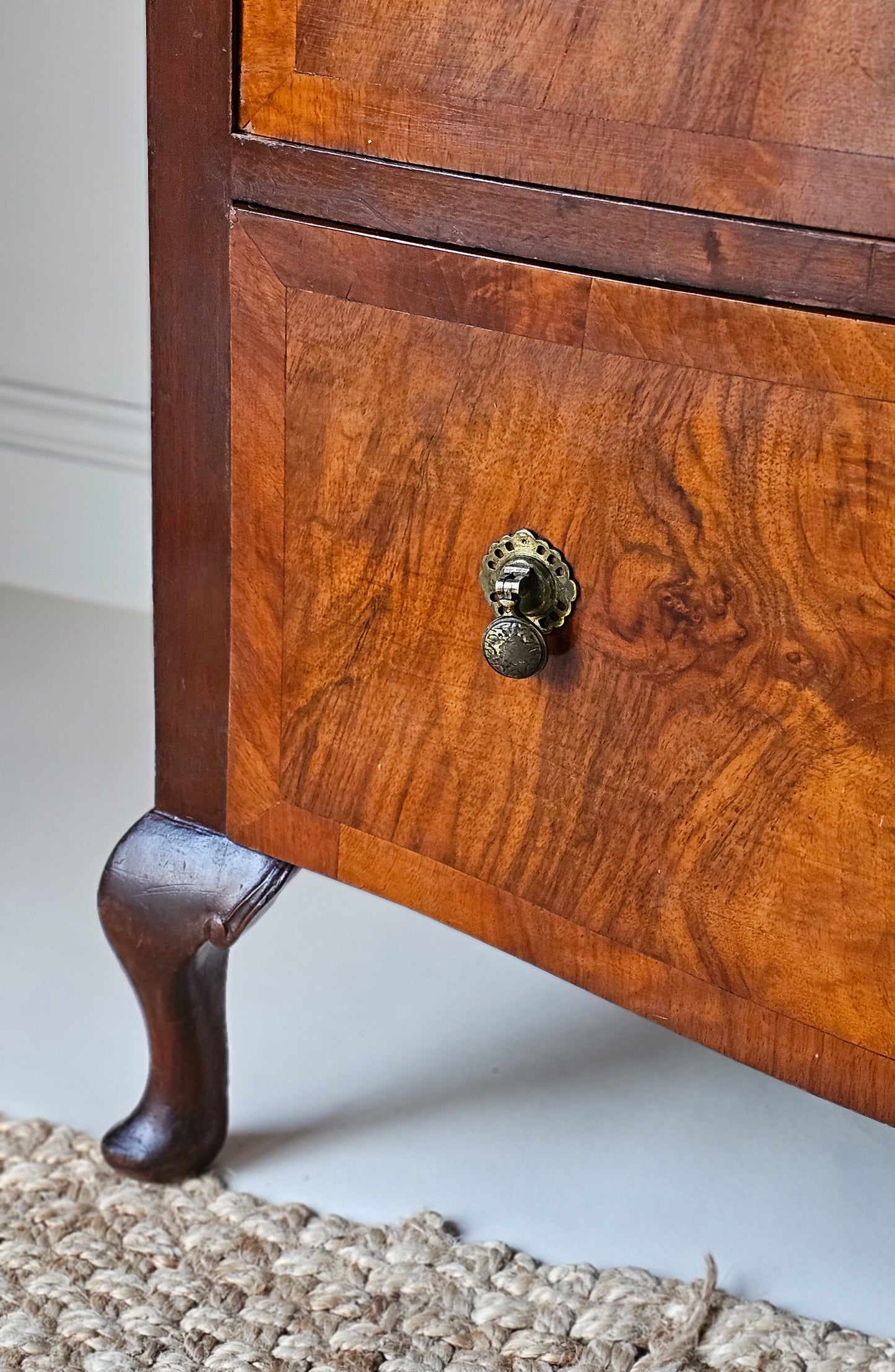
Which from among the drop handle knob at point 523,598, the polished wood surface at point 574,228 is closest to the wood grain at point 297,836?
the drop handle knob at point 523,598

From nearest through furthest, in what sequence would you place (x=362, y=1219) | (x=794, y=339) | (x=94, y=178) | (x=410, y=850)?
(x=794, y=339) < (x=410, y=850) < (x=362, y=1219) < (x=94, y=178)

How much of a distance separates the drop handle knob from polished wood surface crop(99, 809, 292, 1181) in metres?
0.18

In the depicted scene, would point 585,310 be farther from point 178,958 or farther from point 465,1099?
point 465,1099

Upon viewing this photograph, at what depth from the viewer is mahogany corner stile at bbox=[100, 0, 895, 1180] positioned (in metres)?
0.43

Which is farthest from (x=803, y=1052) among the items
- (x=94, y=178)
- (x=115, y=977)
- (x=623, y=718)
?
(x=94, y=178)

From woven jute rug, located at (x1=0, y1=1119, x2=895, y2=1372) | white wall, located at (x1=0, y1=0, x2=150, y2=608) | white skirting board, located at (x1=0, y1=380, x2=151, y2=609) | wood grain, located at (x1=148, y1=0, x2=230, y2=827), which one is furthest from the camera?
white skirting board, located at (x1=0, y1=380, x2=151, y2=609)

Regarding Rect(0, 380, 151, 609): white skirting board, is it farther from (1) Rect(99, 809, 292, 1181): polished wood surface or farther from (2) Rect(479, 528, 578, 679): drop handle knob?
(2) Rect(479, 528, 578, 679): drop handle knob

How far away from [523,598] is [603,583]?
0.09 ft

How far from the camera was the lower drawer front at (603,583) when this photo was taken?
1.47 ft

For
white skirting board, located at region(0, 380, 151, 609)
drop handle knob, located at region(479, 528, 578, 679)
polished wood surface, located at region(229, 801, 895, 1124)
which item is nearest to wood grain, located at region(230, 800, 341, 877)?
polished wood surface, located at region(229, 801, 895, 1124)

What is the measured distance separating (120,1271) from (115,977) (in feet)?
0.77

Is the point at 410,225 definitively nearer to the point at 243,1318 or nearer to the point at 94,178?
the point at 243,1318

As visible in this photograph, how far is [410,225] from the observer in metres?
0.48

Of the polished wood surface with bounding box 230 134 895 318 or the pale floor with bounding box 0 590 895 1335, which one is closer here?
the polished wood surface with bounding box 230 134 895 318
